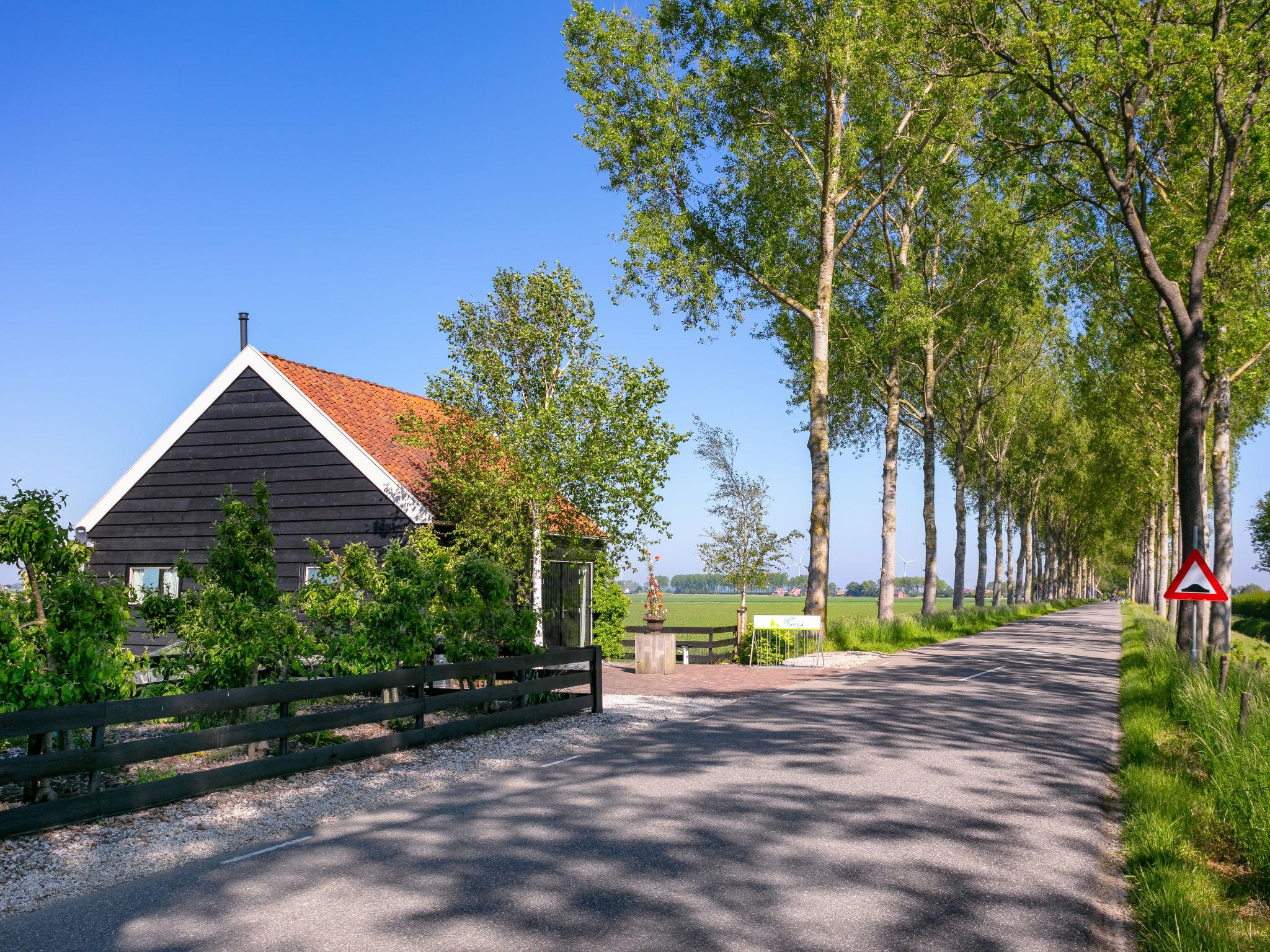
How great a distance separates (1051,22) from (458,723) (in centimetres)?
1495

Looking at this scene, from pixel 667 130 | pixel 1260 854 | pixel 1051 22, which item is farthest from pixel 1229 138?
pixel 1260 854

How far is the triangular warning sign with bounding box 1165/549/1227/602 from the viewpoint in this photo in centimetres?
1381

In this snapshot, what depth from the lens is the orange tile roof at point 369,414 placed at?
66.9ft

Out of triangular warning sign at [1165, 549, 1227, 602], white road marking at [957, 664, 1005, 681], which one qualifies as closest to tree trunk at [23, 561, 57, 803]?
triangular warning sign at [1165, 549, 1227, 602]

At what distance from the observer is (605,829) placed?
23.9 ft

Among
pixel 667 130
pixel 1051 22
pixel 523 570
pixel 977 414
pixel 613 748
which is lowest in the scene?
pixel 613 748

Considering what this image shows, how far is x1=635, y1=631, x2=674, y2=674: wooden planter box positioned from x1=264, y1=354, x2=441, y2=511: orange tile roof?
19.3ft

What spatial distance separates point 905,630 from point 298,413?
19570 millimetres

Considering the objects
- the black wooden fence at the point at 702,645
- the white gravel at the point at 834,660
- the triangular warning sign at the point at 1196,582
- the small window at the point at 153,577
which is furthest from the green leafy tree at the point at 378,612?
the black wooden fence at the point at 702,645

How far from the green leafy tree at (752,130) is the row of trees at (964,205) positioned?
0.07 m

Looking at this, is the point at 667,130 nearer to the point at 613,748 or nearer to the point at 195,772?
the point at 613,748

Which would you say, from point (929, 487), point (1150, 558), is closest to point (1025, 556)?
point (1150, 558)

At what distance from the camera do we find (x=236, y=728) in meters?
8.78

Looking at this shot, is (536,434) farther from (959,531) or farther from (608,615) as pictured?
(959,531)
